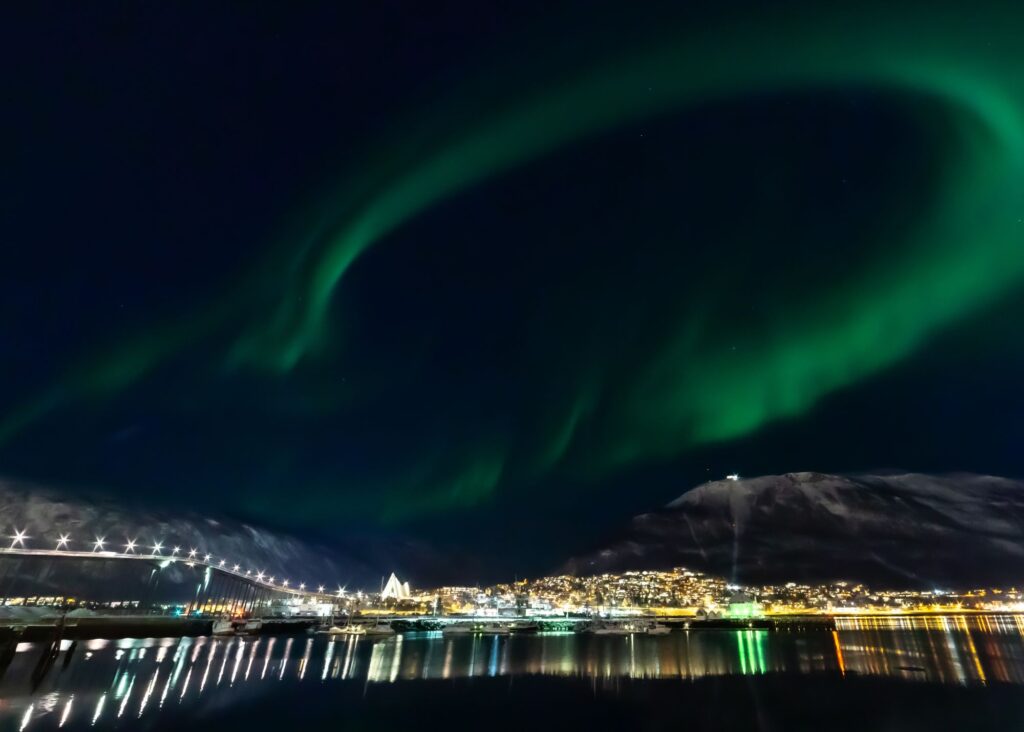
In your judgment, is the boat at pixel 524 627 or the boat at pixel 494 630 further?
the boat at pixel 524 627

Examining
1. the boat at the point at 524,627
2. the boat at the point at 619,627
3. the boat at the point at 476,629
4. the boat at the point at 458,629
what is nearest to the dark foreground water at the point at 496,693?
the boat at the point at 458,629

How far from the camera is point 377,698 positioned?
3462cm

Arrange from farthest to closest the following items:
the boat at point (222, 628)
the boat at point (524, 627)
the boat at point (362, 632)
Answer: the boat at point (524, 627) < the boat at point (362, 632) < the boat at point (222, 628)

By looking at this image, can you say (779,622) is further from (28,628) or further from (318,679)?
(28,628)

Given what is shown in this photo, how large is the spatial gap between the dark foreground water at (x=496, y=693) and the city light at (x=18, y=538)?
8728cm

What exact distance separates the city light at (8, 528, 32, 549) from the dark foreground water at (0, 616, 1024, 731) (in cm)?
8728

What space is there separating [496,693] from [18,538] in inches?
5709

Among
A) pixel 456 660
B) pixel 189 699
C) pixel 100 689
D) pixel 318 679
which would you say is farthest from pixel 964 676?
pixel 100 689

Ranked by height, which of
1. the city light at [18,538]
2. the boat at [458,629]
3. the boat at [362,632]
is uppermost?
the city light at [18,538]

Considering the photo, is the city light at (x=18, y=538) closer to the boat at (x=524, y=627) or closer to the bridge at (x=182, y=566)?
the bridge at (x=182, y=566)

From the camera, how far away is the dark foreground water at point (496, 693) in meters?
28.5

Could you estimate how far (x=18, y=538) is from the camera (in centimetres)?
12288

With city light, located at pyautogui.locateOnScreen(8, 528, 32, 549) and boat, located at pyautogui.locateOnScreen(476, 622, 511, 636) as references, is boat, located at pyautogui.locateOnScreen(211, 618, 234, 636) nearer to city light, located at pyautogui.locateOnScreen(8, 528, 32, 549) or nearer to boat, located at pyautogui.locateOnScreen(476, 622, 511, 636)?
boat, located at pyautogui.locateOnScreen(476, 622, 511, 636)

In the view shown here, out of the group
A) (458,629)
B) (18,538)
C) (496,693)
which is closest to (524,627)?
(458,629)
